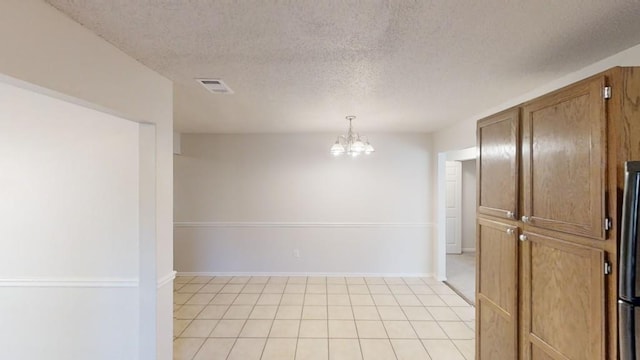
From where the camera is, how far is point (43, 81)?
1.34m

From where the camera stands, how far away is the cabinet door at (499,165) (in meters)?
1.87

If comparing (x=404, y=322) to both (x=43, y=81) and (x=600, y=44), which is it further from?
(x=43, y=81)

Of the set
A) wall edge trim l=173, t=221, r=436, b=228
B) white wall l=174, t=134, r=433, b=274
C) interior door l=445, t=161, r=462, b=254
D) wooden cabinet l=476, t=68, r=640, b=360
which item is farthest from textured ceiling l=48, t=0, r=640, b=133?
interior door l=445, t=161, r=462, b=254

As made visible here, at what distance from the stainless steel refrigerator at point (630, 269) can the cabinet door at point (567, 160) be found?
0.39ft

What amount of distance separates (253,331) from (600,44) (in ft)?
11.5

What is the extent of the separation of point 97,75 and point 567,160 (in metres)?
2.33

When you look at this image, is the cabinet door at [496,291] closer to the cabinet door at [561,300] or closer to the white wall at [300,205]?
the cabinet door at [561,300]

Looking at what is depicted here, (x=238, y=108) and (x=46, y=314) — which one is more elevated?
(x=238, y=108)

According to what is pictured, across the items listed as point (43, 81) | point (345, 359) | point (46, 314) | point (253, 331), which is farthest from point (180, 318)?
point (43, 81)

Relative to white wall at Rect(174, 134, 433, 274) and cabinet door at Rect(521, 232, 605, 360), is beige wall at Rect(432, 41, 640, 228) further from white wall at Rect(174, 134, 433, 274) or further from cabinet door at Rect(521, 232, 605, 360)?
cabinet door at Rect(521, 232, 605, 360)

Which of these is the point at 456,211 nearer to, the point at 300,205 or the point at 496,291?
the point at 300,205

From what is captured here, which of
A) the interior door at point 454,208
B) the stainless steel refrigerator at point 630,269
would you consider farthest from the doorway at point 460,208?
the stainless steel refrigerator at point 630,269

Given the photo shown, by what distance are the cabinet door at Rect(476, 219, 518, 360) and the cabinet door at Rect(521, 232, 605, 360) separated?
88 millimetres

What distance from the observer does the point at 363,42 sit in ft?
5.57
